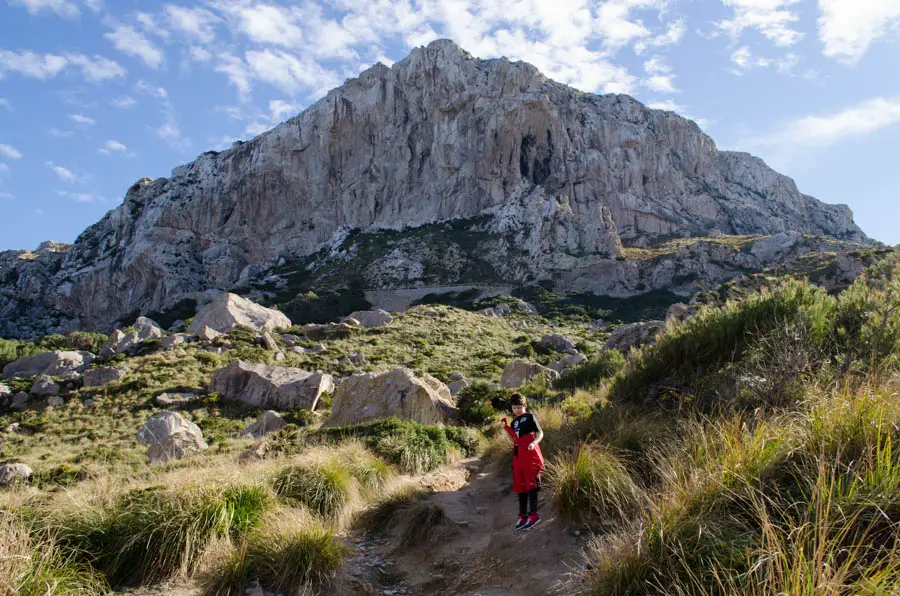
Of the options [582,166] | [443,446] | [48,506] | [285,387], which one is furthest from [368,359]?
[582,166]

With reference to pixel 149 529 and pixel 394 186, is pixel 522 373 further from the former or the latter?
pixel 394 186

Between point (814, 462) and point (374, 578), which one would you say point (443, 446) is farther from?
point (814, 462)

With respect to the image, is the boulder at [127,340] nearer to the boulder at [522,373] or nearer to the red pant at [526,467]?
the boulder at [522,373]

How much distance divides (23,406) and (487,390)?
17308 mm

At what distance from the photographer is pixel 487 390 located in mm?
13891

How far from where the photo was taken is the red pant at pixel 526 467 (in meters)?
5.46

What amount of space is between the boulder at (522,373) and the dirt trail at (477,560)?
1198 centimetres

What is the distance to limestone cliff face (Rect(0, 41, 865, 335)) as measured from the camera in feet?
292

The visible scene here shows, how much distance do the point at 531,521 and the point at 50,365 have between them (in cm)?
2569

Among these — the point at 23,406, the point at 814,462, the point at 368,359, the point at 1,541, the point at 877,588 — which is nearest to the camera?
the point at 877,588

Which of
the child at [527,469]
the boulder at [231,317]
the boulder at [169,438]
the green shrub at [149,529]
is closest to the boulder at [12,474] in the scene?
the boulder at [169,438]

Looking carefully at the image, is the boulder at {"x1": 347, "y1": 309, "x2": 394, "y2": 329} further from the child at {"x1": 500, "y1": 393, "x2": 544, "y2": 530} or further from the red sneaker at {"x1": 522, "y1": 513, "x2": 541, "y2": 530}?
the red sneaker at {"x1": 522, "y1": 513, "x2": 541, "y2": 530}

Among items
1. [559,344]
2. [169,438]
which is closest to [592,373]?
[169,438]

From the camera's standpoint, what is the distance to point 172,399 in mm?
17812
